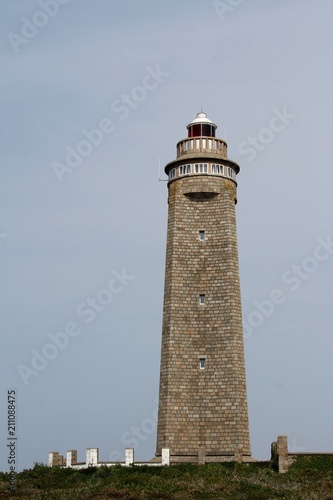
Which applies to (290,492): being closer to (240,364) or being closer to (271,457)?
(271,457)

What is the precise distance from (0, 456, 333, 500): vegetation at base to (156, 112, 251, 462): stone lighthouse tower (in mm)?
2898

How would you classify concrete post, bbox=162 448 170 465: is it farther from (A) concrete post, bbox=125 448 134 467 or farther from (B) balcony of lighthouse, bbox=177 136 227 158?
(B) balcony of lighthouse, bbox=177 136 227 158

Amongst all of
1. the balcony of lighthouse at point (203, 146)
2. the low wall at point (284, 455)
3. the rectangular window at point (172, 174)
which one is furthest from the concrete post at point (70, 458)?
the balcony of lighthouse at point (203, 146)

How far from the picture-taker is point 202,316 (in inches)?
1663

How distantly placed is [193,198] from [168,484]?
18262mm

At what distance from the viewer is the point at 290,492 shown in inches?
1163

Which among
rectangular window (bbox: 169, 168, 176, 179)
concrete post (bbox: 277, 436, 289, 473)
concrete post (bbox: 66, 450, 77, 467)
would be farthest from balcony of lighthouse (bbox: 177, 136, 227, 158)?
concrete post (bbox: 66, 450, 77, 467)

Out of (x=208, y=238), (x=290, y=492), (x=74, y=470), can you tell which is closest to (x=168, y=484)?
(x=290, y=492)

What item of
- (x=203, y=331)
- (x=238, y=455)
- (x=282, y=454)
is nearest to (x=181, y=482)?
(x=282, y=454)

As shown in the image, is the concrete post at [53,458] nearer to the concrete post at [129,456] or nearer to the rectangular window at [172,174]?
the concrete post at [129,456]

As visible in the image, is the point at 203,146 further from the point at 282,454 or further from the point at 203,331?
the point at 282,454

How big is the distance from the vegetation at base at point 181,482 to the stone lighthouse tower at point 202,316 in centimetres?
290

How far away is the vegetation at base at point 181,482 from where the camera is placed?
2879cm

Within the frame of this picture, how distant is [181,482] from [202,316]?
40.1ft
